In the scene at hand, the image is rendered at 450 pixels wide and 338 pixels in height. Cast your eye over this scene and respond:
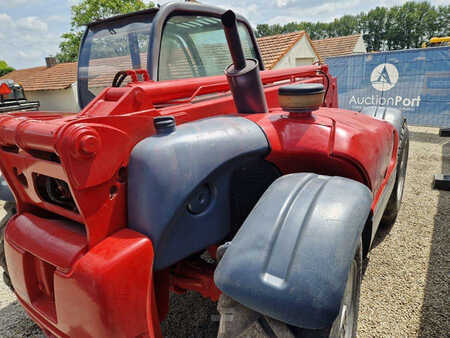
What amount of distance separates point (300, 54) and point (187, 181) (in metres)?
19.1

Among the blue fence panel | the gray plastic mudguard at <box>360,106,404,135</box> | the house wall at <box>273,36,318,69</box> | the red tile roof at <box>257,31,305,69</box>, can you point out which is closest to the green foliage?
the house wall at <box>273,36,318,69</box>

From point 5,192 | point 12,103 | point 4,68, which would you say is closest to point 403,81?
point 5,192

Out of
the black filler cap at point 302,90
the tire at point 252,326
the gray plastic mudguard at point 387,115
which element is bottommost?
the tire at point 252,326

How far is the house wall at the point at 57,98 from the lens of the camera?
19.9 meters

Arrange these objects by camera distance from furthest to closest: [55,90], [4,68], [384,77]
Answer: [4,68] < [55,90] < [384,77]

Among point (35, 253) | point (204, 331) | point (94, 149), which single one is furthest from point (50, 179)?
point (204, 331)

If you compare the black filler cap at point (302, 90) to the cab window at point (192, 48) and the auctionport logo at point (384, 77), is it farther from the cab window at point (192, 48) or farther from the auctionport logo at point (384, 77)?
the auctionport logo at point (384, 77)

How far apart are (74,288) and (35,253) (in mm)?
322

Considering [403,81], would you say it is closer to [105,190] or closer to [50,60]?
[105,190]

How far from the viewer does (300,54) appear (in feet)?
61.5

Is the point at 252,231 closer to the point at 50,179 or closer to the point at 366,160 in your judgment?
the point at 366,160

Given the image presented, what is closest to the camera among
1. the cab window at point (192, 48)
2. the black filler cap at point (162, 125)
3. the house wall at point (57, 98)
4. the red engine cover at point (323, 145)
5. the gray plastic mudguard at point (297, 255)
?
the gray plastic mudguard at point (297, 255)

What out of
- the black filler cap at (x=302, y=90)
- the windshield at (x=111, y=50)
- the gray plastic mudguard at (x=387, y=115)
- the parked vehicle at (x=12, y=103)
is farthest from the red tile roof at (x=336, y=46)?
the black filler cap at (x=302, y=90)

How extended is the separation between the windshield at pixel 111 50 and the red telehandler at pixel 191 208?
54 centimetres
